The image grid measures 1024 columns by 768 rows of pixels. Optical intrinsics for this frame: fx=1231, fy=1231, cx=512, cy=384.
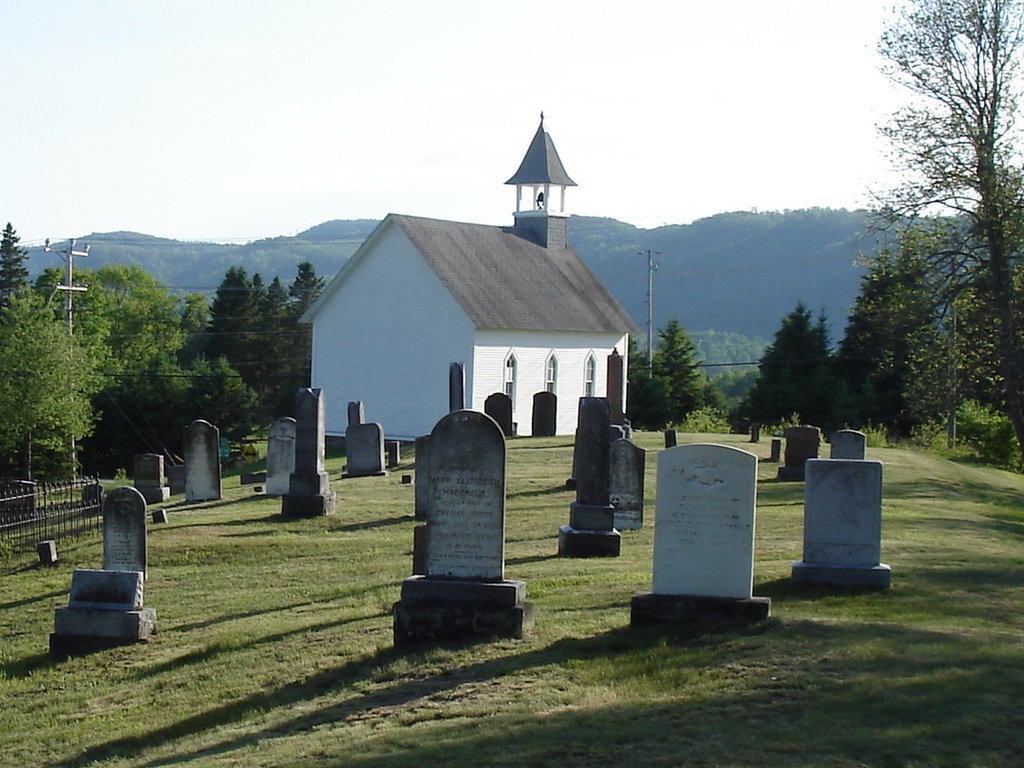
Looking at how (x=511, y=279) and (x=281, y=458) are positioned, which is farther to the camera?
(x=511, y=279)

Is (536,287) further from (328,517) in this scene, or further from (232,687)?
(232,687)

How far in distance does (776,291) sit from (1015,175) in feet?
498

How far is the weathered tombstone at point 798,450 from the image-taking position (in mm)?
25561

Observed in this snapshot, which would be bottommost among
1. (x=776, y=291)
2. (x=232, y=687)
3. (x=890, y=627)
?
(x=232, y=687)

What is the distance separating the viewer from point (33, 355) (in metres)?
46.4

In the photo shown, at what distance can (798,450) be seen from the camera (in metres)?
25.8

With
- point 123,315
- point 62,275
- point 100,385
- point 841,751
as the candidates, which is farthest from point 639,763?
point 123,315

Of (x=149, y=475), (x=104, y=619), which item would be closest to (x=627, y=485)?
(x=104, y=619)

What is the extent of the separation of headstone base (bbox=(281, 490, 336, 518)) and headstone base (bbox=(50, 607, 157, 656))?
281 inches

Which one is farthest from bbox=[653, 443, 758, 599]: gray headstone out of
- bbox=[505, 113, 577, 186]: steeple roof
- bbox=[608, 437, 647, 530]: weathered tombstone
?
bbox=[505, 113, 577, 186]: steeple roof

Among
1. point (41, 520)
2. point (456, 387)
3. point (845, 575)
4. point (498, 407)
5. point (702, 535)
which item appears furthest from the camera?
point (498, 407)

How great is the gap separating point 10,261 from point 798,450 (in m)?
63.3

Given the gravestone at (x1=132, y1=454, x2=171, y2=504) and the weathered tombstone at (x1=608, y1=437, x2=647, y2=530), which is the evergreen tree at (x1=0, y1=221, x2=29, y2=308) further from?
the weathered tombstone at (x1=608, y1=437, x2=647, y2=530)

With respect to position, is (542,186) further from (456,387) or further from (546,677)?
(546,677)
